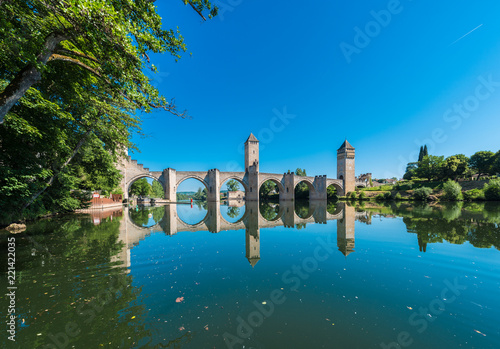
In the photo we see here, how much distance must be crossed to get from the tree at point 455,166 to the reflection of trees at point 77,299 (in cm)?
5404

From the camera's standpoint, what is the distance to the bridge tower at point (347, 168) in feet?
160

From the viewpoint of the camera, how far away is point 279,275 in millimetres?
4301

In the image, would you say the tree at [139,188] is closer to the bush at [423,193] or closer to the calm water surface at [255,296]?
the calm water surface at [255,296]

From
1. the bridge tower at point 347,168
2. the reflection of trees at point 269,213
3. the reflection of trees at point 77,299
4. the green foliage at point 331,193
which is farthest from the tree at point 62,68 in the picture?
the bridge tower at point 347,168

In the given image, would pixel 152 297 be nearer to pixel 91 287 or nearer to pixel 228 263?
pixel 91 287

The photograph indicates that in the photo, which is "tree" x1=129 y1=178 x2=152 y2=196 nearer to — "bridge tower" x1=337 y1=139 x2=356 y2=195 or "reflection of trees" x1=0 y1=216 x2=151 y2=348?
"reflection of trees" x1=0 y1=216 x2=151 y2=348

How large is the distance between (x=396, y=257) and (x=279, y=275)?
3.53 metres

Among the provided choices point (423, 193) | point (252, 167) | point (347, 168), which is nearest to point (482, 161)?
point (423, 193)

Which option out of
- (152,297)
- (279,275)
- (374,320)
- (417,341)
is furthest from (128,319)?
(417,341)

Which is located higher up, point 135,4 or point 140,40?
point 135,4

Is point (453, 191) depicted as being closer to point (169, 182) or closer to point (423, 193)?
point (423, 193)

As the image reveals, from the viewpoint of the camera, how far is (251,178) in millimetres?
41500

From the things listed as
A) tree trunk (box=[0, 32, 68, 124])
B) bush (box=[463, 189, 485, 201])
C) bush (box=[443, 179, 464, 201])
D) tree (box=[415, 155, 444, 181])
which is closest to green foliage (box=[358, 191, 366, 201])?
bush (box=[443, 179, 464, 201])

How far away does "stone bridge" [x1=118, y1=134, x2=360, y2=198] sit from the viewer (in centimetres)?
3412
